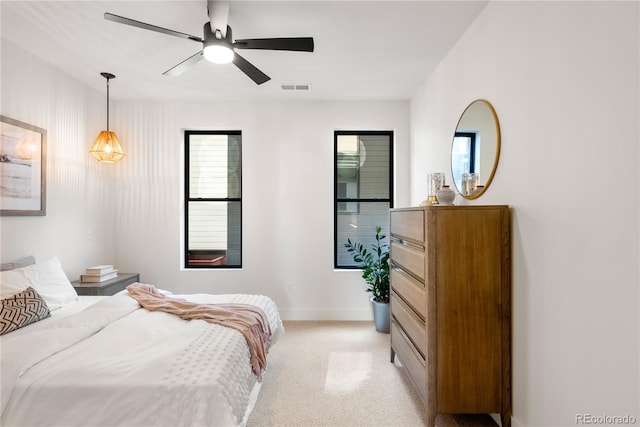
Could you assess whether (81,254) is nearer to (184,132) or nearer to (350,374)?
(184,132)

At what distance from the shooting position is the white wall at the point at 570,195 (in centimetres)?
125

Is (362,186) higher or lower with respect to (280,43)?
lower

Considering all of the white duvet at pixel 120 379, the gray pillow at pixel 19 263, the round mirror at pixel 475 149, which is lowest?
the white duvet at pixel 120 379

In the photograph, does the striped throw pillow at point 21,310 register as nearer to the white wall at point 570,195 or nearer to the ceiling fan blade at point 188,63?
the ceiling fan blade at point 188,63

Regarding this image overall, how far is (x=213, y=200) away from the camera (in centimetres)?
433

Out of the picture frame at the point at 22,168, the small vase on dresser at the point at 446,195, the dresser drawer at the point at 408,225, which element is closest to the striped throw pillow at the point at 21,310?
the picture frame at the point at 22,168

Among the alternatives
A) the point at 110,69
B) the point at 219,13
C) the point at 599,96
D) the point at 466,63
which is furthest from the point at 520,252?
the point at 110,69

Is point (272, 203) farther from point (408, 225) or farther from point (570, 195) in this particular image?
point (570, 195)

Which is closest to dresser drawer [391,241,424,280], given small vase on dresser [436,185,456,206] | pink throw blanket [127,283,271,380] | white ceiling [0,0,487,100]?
small vase on dresser [436,185,456,206]

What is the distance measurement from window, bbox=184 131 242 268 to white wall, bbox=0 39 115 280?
902 millimetres

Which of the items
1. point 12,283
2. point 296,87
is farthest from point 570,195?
point 12,283

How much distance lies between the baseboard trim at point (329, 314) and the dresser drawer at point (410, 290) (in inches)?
53.0

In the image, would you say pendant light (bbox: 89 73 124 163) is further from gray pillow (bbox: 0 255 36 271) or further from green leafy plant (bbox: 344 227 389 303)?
green leafy plant (bbox: 344 227 389 303)

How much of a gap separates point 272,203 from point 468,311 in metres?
2.72
